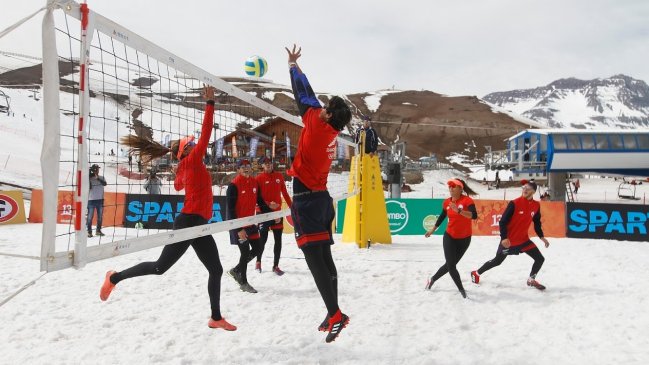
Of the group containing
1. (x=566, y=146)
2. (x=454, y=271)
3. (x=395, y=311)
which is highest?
(x=566, y=146)

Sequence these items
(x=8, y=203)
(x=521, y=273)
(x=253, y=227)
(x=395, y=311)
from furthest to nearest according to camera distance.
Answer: (x=8, y=203)
(x=521, y=273)
(x=253, y=227)
(x=395, y=311)

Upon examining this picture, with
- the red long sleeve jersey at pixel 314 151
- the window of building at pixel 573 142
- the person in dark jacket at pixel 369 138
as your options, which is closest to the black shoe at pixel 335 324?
the red long sleeve jersey at pixel 314 151

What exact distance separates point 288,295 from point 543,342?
9.88 ft

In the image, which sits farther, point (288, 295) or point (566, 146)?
point (566, 146)

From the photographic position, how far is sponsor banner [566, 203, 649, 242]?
11.2 meters

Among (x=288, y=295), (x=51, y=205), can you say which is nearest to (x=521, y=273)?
(x=288, y=295)

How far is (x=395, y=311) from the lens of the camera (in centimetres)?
486

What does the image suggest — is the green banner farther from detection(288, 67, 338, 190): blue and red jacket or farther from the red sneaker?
detection(288, 67, 338, 190): blue and red jacket

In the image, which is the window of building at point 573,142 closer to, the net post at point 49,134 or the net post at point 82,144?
the net post at point 82,144

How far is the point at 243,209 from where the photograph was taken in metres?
5.85

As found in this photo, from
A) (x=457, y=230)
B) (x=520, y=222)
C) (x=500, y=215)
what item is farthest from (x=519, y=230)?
(x=500, y=215)

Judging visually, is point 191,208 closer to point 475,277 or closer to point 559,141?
point 475,277

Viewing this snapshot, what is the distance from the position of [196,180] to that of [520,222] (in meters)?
4.68

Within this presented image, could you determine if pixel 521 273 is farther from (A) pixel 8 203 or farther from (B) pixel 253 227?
(A) pixel 8 203
